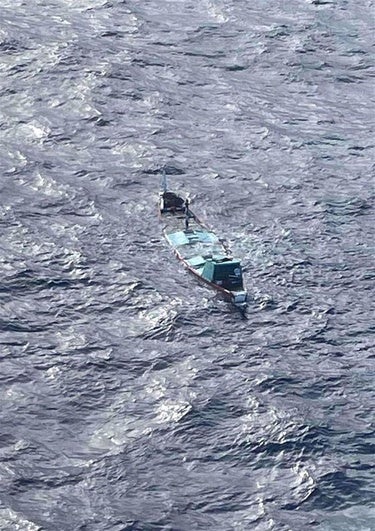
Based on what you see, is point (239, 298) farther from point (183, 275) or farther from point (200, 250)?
point (200, 250)

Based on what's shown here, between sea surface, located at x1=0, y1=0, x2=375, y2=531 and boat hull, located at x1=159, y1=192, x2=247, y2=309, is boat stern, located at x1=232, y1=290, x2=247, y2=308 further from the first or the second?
sea surface, located at x1=0, y1=0, x2=375, y2=531

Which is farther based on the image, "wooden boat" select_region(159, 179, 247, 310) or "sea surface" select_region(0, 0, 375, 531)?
"wooden boat" select_region(159, 179, 247, 310)

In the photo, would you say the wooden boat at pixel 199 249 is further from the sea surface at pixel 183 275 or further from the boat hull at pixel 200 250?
the sea surface at pixel 183 275

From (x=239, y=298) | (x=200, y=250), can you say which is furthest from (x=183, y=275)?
(x=239, y=298)

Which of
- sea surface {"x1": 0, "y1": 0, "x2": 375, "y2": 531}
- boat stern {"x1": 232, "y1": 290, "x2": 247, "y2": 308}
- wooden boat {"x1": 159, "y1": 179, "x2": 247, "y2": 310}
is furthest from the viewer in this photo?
wooden boat {"x1": 159, "y1": 179, "x2": 247, "y2": 310}

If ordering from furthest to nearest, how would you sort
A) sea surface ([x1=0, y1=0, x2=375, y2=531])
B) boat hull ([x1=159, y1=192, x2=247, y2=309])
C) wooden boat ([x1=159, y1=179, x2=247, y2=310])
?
wooden boat ([x1=159, y1=179, x2=247, y2=310]), boat hull ([x1=159, y1=192, x2=247, y2=309]), sea surface ([x1=0, y1=0, x2=375, y2=531])

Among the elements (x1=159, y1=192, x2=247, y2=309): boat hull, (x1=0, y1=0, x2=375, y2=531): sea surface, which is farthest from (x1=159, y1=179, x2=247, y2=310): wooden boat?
(x1=0, y1=0, x2=375, y2=531): sea surface

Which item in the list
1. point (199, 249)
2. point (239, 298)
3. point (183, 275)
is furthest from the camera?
point (199, 249)

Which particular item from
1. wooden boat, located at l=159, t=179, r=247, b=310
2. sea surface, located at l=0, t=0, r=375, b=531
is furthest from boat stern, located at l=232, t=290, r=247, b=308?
sea surface, located at l=0, t=0, r=375, b=531
